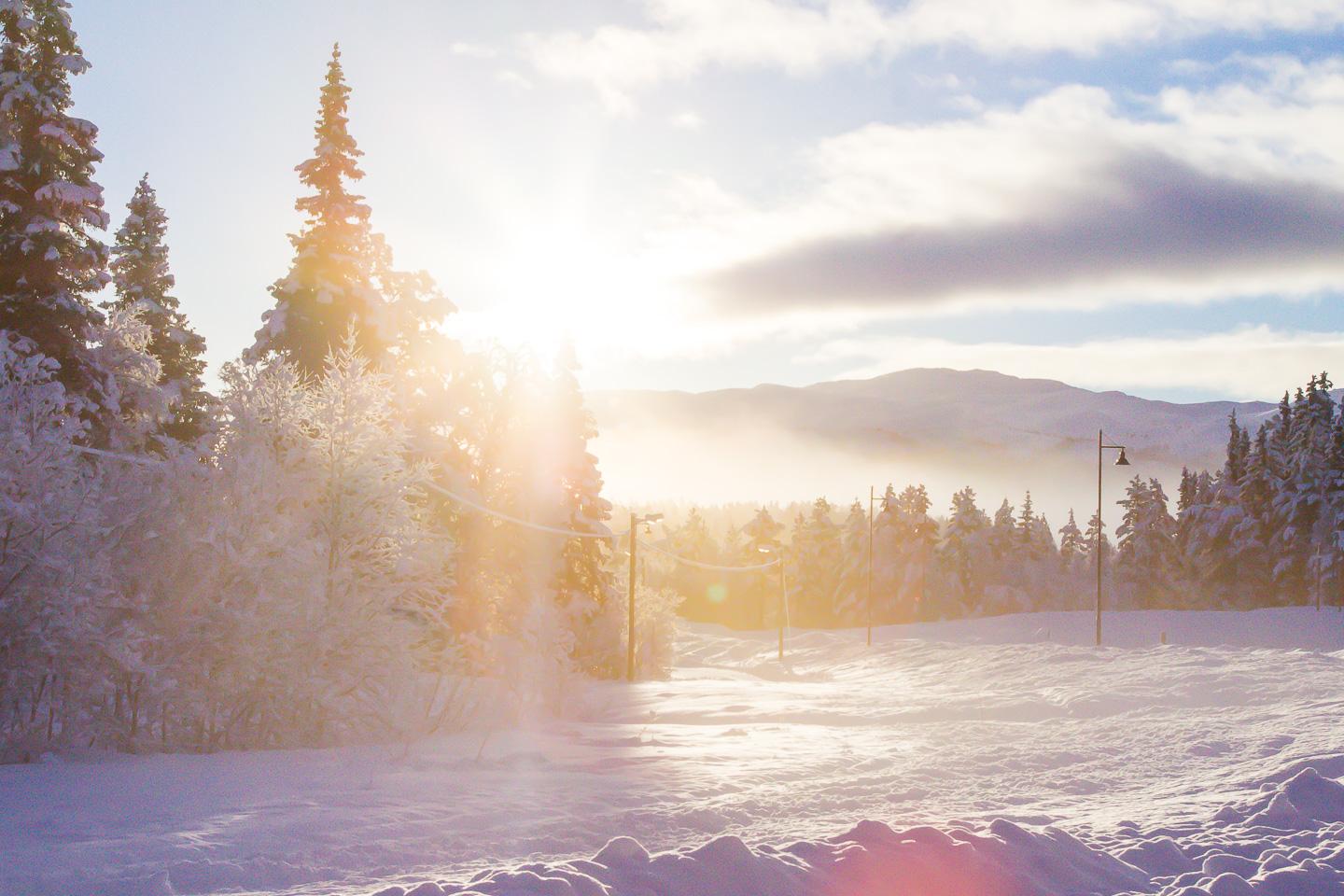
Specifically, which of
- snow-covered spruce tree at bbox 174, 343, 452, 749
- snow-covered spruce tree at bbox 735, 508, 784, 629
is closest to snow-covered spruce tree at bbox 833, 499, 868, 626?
snow-covered spruce tree at bbox 735, 508, 784, 629

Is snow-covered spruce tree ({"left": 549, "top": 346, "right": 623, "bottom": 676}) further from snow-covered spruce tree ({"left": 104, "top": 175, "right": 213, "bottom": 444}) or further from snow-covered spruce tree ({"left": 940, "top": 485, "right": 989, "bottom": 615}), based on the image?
snow-covered spruce tree ({"left": 940, "top": 485, "right": 989, "bottom": 615})

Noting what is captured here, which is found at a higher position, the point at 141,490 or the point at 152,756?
the point at 141,490

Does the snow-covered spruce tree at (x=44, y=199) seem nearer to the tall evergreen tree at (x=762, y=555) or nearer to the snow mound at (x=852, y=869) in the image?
the snow mound at (x=852, y=869)

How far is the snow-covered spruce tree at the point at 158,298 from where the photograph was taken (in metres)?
29.2

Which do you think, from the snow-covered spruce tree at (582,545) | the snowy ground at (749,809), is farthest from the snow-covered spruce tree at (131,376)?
the snow-covered spruce tree at (582,545)

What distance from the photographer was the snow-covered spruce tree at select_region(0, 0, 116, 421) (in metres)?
20.3

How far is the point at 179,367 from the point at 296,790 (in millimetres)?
22567

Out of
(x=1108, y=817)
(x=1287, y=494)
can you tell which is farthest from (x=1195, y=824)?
(x=1287, y=494)

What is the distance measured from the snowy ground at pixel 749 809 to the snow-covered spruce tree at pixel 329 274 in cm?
1423

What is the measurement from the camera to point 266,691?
48.5 ft

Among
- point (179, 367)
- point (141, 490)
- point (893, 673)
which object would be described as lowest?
point (893, 673)

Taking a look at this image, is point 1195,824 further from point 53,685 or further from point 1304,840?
point 53,685

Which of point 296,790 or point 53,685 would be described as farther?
point 53,685

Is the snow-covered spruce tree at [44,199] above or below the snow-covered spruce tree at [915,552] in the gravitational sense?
above
